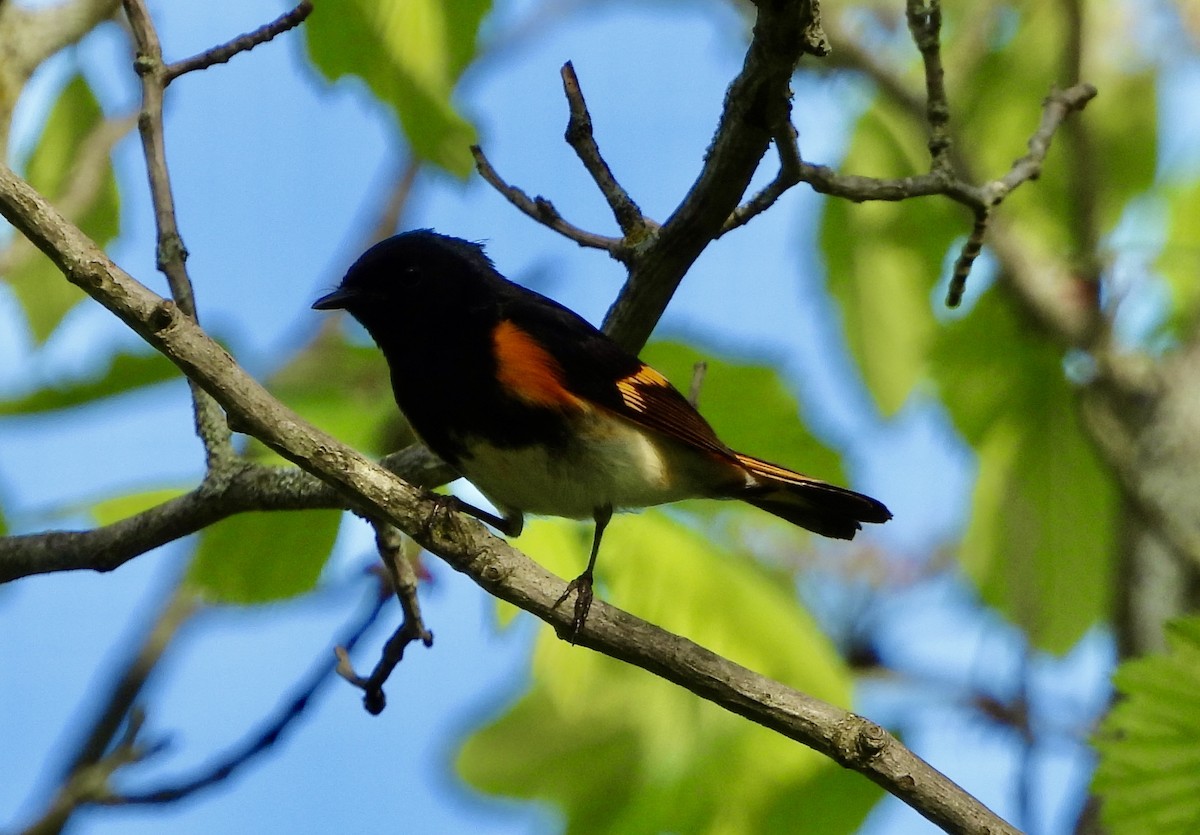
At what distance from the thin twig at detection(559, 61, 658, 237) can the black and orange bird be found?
0.25m

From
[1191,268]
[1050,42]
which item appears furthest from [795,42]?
[1191,268]

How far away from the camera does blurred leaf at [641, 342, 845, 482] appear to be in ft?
10.6

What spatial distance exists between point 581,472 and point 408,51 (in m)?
1.00

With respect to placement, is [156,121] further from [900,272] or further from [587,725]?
[900,272]

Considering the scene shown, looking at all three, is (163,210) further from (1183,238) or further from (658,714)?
(1183,238)

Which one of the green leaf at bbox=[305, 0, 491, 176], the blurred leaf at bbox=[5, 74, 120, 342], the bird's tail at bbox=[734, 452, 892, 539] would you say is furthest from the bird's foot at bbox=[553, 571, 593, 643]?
the blurred leaf at bbox=[5, 74, 120, 342]

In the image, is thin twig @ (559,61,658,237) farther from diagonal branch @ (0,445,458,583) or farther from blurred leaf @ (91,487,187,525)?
blurred leaf @ (91,487,187,525)

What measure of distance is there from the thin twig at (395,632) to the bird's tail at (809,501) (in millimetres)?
888

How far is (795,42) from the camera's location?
208 cm

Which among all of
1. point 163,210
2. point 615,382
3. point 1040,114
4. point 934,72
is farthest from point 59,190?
point 1040,114

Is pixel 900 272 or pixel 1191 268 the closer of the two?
pixel 900 272

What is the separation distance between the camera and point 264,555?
2.75m

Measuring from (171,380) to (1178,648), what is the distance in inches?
89.9

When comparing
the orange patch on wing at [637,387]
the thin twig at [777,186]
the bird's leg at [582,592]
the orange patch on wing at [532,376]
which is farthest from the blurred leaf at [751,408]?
the thin twig at [777,186]
